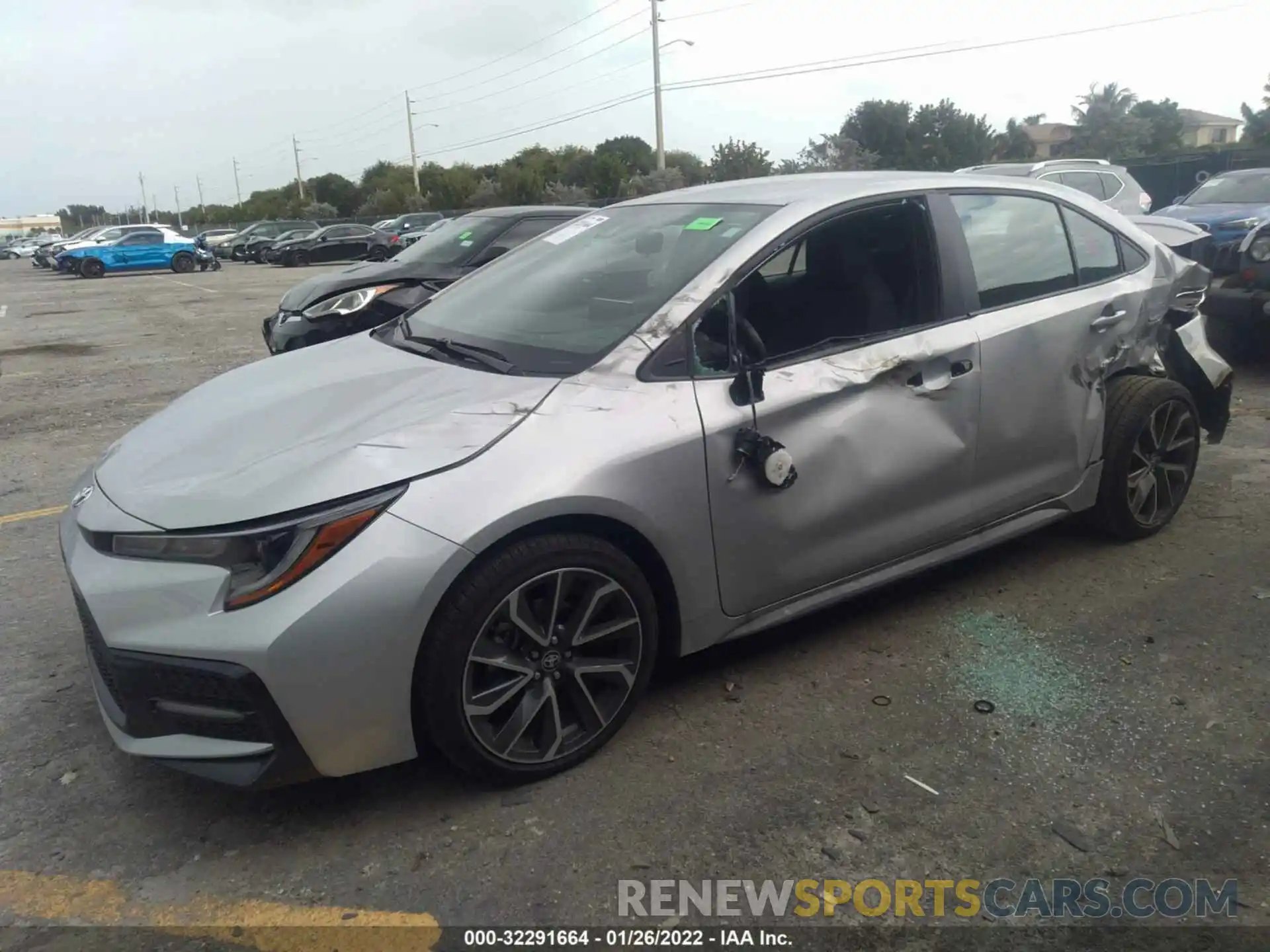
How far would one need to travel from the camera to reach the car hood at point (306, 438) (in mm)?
2492

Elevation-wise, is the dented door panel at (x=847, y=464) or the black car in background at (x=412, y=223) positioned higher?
the black car in background at (x=412, y=223)

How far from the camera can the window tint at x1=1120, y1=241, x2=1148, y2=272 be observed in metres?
4.19

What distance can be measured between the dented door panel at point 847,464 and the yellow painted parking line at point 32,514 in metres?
3.96

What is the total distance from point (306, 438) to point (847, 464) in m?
1.66

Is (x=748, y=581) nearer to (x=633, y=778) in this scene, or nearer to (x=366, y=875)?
(x=633, y=778)

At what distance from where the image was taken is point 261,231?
39219 mm

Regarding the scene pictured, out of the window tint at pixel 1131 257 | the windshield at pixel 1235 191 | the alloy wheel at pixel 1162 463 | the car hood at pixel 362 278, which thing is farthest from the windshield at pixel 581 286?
the windshield at pixel 1235 191

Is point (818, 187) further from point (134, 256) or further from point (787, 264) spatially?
point (134, 256)

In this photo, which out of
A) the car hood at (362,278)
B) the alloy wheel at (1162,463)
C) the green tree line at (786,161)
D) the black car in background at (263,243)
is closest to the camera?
the alloy wheel at (1162,463)

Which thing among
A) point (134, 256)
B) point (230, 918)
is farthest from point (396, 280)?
point (134, 256)

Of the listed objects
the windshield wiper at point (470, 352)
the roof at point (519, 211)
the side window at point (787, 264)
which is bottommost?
the windshield wiper at point (470, 352)

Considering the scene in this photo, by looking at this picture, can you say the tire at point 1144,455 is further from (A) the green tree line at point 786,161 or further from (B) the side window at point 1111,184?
(A) the green tree line at point 786,161

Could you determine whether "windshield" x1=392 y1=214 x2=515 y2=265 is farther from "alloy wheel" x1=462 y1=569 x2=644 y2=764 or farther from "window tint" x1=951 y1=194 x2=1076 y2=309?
"alloy wheel" x1=462 y1=569 x2=644 y2=764

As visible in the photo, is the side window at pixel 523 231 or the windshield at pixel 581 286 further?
the side window at pixel 523 231
